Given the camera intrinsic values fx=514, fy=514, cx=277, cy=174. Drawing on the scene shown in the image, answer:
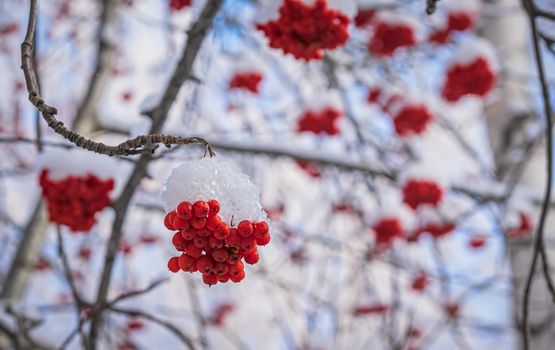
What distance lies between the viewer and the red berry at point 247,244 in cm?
74

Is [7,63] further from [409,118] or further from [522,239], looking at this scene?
[522,239]

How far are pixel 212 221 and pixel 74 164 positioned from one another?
2.73 ft

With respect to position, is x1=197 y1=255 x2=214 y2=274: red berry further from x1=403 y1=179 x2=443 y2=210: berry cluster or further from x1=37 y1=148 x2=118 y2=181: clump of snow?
x1=403 y1=179 x2=443 y2=210: berry cluster

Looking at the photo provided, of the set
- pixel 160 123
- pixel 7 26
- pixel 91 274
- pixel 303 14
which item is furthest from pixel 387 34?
pixel 91 274

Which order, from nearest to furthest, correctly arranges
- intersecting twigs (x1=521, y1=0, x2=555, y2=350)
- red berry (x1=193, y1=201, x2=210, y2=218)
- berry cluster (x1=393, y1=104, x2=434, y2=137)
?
red berry (x1=193, y1=201, x2=210, y2=218) < intersecting twigs (x1=521, y1=0, x2=555, y2=350) < berry cluster (x1=393, y1=104, x2=434, y2=137)

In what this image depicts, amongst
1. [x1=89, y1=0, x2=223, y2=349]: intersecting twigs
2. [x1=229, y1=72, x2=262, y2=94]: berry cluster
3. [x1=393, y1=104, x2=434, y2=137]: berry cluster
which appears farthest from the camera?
[x1=393, y1=104, x2=434, y2=137]: berry cluster

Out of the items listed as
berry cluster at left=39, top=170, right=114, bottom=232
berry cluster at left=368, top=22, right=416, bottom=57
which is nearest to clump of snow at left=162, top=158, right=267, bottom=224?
berry cluster at left=39, top=170, right=114, bottom=232

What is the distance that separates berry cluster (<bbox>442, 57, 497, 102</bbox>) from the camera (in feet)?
7.51

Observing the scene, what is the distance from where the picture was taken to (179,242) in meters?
0.75

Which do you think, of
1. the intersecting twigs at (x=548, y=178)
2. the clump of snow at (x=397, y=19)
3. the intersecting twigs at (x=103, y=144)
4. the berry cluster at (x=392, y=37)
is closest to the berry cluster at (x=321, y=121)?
the berry cluster at (x=392, y=37)

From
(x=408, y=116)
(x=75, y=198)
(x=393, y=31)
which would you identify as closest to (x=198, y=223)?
(x=75, y=198)

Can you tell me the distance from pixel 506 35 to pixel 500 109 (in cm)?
55

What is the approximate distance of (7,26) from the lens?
13.2 feet

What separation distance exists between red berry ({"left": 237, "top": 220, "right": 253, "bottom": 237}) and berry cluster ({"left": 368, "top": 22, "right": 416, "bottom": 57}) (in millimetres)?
1879
